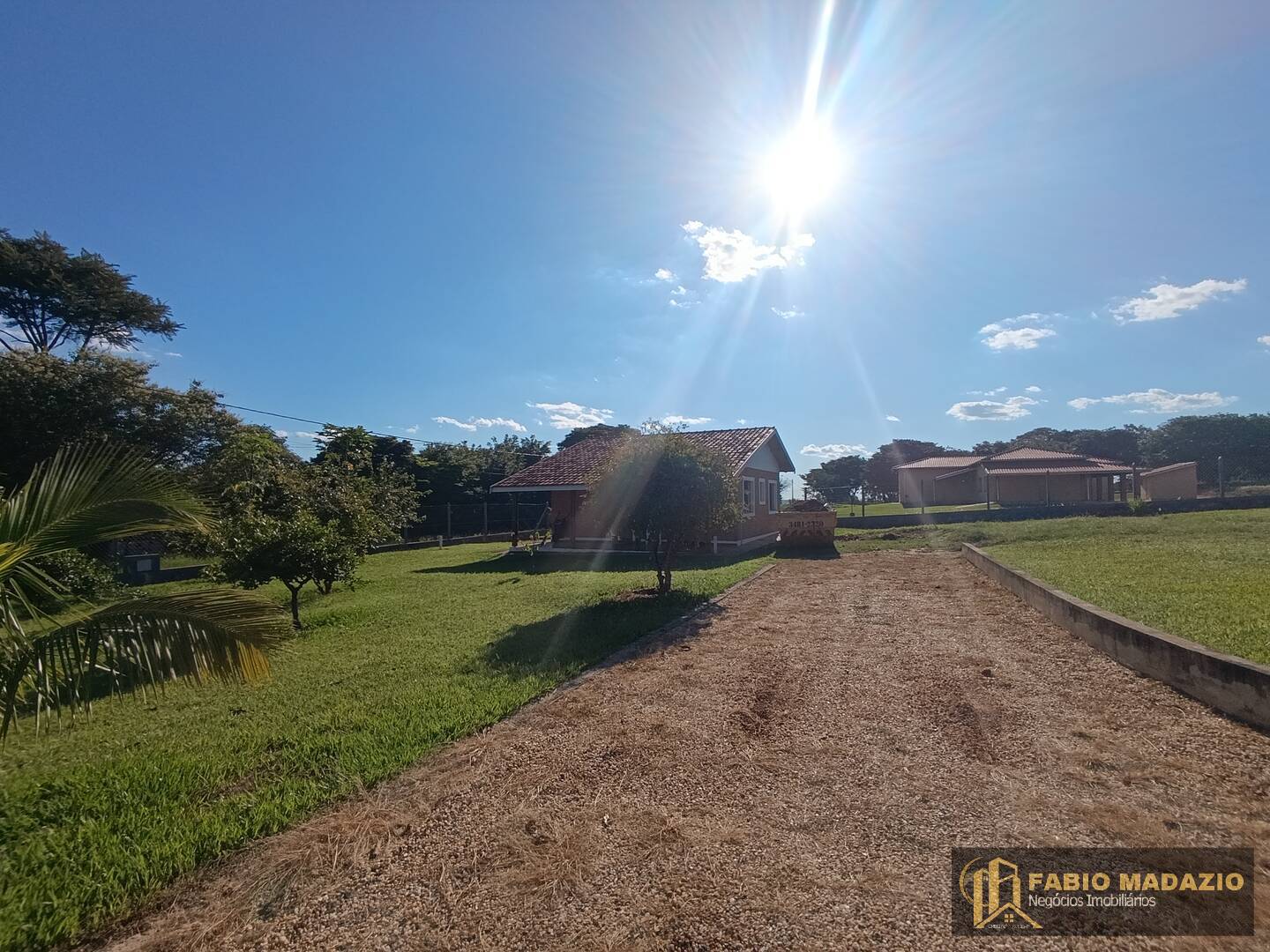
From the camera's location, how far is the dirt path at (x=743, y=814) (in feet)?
7.64

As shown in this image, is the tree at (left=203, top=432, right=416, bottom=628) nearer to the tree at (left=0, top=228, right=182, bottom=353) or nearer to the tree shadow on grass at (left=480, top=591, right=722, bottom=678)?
the tree shadow on grass at (left=480, top=591, right=722, bottom=678)

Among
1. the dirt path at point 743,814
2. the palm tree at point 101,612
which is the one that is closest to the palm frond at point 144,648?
the palm tree at point 101,612

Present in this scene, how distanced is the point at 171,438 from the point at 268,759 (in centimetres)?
2129

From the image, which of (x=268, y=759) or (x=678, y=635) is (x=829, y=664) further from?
(x=268, y=759)

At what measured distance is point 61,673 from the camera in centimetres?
295

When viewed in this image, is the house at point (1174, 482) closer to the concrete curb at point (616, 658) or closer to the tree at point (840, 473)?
the tree at point (840, 473)

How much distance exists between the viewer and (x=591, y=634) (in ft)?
23.9

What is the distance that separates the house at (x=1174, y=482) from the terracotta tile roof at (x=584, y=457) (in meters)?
22.5

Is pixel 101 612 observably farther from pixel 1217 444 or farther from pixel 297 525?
pixel 1217 444

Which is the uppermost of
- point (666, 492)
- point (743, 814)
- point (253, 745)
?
point (666, 492)

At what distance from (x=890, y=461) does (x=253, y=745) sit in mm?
60425

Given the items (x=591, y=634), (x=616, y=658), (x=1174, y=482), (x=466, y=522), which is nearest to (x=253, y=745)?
(x=616, y=658)

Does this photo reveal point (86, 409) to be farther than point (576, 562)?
Yes

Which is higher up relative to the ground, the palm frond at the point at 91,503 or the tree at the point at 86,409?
the tree at the point at 86,409
